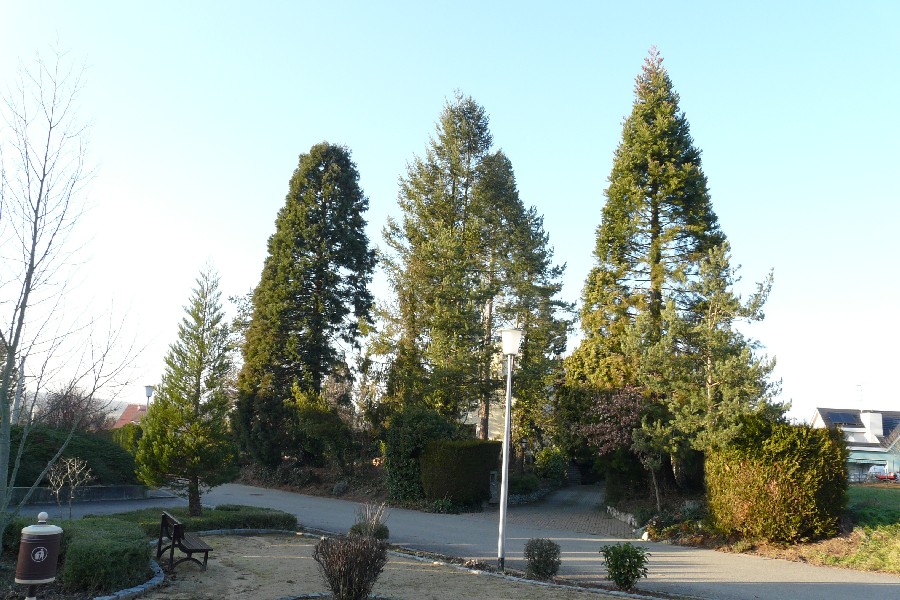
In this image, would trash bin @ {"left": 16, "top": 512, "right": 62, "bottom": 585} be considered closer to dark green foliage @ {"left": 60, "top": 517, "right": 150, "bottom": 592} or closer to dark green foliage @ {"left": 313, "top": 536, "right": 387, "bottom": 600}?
dark green foliage @ {"left": 60, "top": 517, "right": 150, "bottom": 592}

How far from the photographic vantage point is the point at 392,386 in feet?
81.4

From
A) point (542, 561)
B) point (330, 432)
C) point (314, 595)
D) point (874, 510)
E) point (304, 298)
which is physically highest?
point (304, 298)

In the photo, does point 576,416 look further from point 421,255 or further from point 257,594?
point 257,594

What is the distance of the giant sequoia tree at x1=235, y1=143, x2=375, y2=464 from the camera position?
28.0m

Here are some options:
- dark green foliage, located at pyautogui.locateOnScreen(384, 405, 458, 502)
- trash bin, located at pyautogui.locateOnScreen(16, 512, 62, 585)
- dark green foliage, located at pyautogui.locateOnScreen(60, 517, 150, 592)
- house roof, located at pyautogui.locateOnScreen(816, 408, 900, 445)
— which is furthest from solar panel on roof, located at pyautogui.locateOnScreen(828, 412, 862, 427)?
trash bin, located at pyautogui.locateOnScreen(16, 512, 62, 585)

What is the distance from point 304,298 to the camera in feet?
96.3

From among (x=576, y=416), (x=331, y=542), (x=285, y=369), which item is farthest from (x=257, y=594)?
(x=285, y=369)

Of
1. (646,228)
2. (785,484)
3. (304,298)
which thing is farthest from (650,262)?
(304,298)

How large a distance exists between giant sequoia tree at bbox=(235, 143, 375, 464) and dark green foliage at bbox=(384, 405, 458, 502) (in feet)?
19.7

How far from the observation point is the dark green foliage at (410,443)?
2181 centimetres

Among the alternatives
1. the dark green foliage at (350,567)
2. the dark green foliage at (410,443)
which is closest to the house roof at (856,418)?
the dark green foliage at (410,443)

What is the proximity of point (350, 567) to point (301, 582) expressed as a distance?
2.33 m

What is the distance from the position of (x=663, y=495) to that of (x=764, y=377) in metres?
5.30

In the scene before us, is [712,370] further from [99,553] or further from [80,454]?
[80,454]
